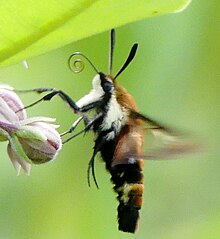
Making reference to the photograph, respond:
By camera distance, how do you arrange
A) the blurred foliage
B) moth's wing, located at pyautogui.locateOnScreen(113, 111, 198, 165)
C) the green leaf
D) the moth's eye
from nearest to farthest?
the green leaf < moth's wing, located at pyautogui.locateOnScreen(113, 111, 198, 165) < the moth's eye < the blurred foliage

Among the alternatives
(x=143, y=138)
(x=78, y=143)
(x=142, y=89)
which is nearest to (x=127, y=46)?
(x=142, y=89)

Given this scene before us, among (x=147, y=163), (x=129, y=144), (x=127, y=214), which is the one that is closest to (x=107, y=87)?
(x=129, y=144)

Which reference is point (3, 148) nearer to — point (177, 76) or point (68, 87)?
point (68, 87)

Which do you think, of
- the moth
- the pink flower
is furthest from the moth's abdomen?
the pink flower

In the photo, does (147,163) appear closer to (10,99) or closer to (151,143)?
(151,143)

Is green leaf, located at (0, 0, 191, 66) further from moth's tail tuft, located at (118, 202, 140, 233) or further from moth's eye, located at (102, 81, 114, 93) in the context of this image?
moth's tail tuft, located at (118, 202, 140, 233)

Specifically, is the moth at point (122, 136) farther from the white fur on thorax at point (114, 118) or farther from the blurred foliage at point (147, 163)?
the blurred foliage at point (147, 163)

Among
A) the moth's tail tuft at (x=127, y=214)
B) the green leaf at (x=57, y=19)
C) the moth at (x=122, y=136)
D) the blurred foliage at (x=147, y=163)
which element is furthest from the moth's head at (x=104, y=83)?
the green leaf at (x=57, y=19)

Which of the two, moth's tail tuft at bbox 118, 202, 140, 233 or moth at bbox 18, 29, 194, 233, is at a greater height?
moth at bbox 18, 29, 194, 233
